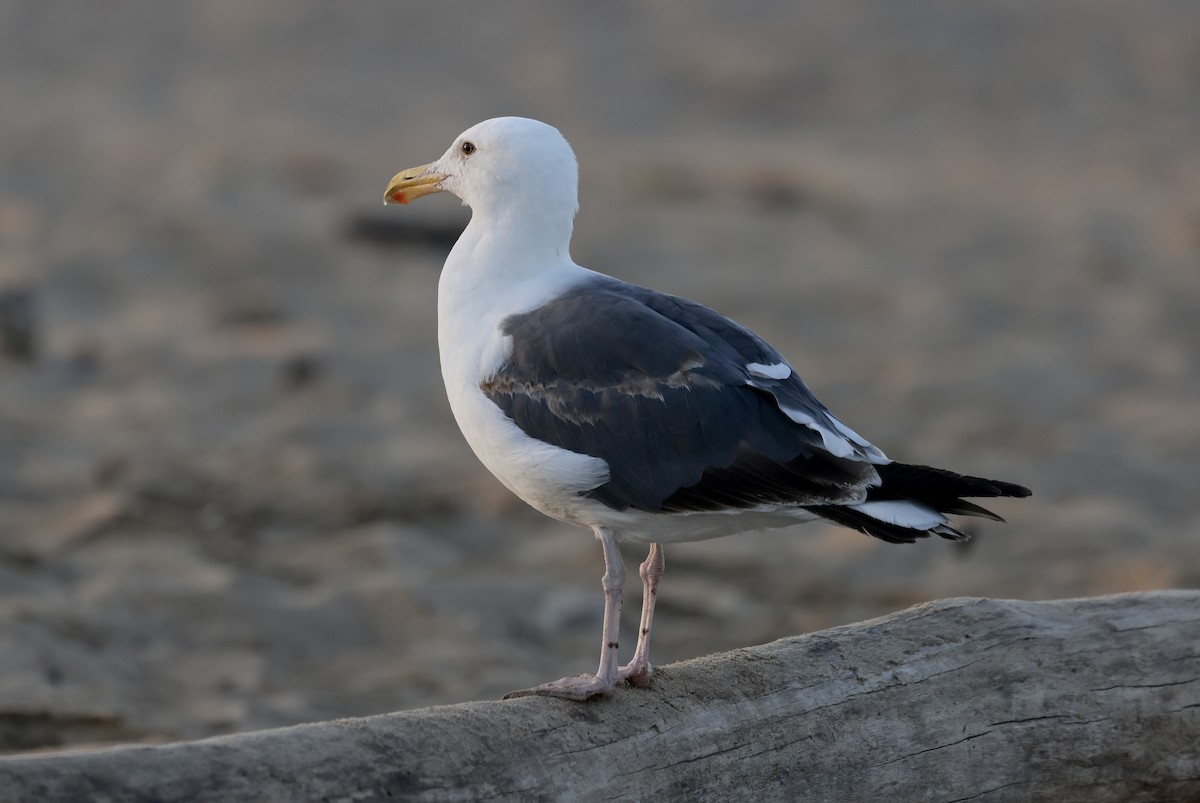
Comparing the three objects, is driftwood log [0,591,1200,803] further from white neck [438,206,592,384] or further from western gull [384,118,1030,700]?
white neck [438,206,592,384]

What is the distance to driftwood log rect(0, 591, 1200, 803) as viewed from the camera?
367 centimetres

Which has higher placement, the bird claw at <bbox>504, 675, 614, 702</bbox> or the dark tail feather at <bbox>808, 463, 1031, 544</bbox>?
the dark tail feather at <bbox>808, 463, 1031, 544</bbox>

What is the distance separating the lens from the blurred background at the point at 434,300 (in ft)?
26.6

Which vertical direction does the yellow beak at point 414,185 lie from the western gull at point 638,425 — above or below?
above

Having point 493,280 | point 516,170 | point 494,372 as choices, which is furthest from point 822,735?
point 516,170

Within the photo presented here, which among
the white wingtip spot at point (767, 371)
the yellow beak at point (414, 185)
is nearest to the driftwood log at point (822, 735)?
the white wingtip spot at point (767, 371)

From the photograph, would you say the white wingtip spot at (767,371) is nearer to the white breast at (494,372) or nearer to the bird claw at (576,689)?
the white breast at (494,372)

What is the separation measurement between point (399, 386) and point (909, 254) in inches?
171

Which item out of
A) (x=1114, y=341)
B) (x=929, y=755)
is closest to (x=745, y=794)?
(x=929, y=755)

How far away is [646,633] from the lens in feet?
15.1

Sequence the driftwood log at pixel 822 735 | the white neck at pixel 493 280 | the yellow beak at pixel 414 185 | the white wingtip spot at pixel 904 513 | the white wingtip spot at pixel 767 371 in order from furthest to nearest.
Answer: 1. the yellow beak at pixel 414 185
2. the white neck at pixel 493 280
3. the white wingtip spot at pixel 767 371
4. the white wingtip spot at pixel 904 513
5. the driftwood log at pixel 822 735

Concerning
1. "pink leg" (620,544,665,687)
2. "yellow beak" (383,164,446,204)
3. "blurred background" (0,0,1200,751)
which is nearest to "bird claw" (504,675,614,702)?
"pink leg" (620,544,665,687)

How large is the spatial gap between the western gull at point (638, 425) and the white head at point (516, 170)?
0.05 m

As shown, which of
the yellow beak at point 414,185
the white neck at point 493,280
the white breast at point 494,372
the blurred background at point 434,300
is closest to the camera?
the white breast at point 494,372
